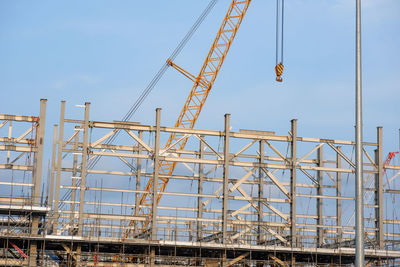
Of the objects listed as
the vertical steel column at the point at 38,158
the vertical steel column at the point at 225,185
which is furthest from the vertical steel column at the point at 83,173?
the vertical steel column at the point at 225,185

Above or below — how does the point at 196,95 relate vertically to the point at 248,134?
above

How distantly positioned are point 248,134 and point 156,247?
1299cm

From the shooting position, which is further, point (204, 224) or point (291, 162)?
point (204, 224)

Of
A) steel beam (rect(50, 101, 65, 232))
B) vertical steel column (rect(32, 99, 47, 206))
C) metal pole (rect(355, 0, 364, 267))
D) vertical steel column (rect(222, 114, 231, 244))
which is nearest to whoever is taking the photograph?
metal pole (rect(355, 0, 364, 267))

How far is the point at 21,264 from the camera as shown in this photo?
54656 millimetres

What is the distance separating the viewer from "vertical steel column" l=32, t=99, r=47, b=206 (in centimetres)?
5578

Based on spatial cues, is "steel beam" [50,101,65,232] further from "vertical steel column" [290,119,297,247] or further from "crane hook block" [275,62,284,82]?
"crane hook block" [275,62,284,82]

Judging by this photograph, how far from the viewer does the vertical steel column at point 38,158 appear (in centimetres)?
5578

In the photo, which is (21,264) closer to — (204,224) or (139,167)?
(139,167)

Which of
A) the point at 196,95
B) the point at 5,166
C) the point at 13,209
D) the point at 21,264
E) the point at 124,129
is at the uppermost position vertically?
the point at 196,95

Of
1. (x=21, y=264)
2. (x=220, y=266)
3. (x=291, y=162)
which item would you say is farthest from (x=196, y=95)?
(x=21, y=264)

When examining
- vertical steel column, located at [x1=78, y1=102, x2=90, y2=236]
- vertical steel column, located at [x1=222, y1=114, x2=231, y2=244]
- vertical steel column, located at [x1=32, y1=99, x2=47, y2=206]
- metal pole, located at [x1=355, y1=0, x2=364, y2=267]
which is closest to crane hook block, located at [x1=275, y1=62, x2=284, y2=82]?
vertical steel column, located at [x1=222, y1=114, x2=231, y2=244]

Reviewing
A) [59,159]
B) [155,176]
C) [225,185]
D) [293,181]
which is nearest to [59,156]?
[59,159]

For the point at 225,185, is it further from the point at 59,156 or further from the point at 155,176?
the point at 59,156
